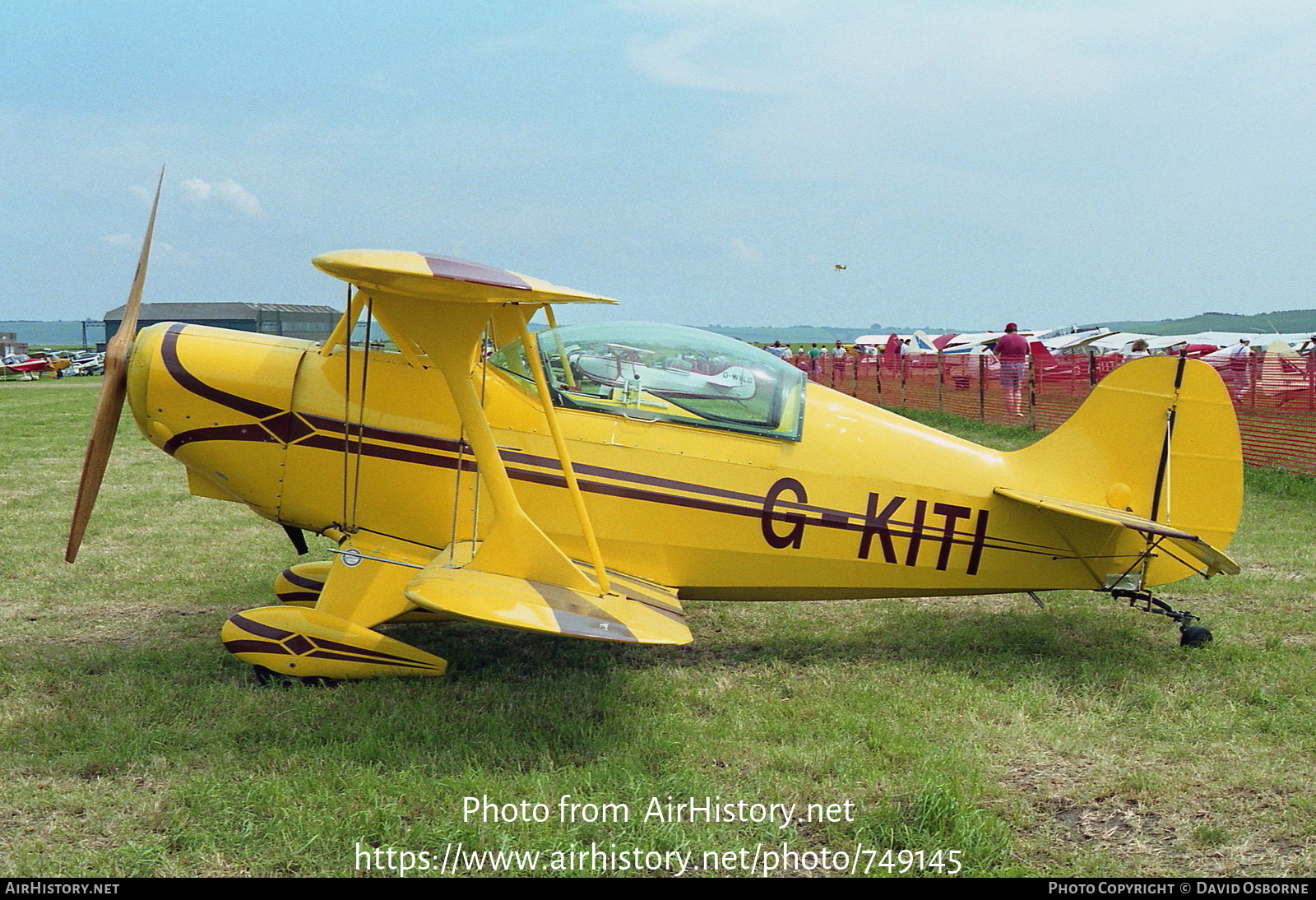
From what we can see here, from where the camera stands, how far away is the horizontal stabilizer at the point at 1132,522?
4.52 m

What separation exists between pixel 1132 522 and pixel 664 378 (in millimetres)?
2409

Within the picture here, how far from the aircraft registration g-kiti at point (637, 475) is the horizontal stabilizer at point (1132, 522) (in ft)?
0.06

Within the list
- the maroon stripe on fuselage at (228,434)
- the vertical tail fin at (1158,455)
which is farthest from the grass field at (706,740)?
the maroon stripe on fuselage at (228,434)

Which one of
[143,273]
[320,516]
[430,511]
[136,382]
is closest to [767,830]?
[430,511]

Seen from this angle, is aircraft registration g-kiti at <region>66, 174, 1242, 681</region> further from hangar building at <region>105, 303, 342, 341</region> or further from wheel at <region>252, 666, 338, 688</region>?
hangar building at <region>105, 303, 342, 341</region>

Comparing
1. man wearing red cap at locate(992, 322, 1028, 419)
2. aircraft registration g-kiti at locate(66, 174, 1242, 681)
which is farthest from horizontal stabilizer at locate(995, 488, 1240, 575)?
man wearing red cap at locate(992, 322, 1028, 419)

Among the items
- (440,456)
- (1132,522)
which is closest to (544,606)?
(440,456)

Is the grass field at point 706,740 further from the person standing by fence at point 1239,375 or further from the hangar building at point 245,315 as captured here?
the hangar building at point 245,315

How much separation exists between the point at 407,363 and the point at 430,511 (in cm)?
75

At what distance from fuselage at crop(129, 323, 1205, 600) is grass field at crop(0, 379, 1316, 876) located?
57cm

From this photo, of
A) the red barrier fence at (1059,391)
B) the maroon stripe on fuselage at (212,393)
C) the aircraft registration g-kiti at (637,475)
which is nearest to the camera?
the aircraft registration g-kiti at (637,475)

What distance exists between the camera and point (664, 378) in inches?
197

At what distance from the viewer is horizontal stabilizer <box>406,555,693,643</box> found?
3697 mm
